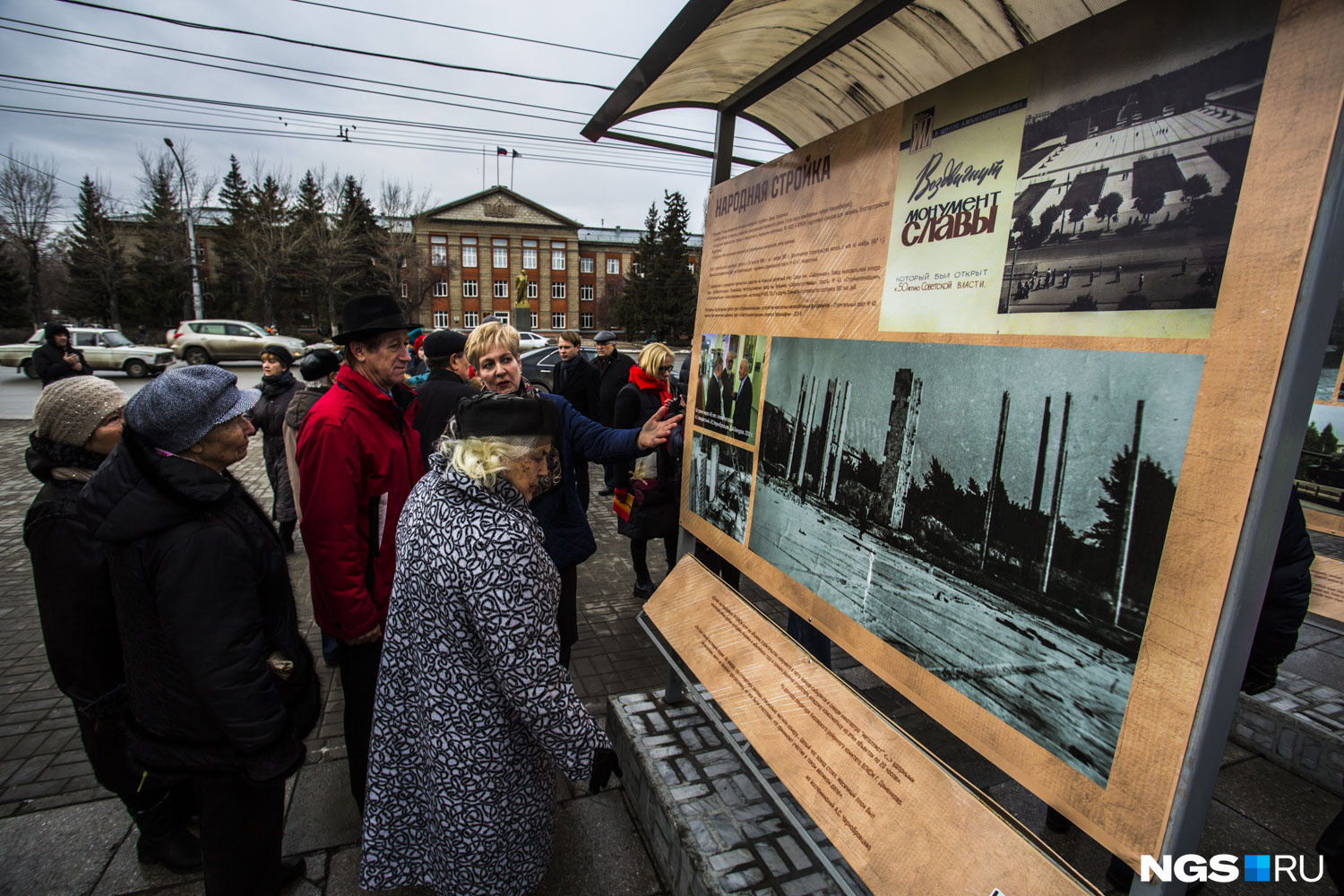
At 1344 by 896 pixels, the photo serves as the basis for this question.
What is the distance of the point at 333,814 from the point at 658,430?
2.14 m

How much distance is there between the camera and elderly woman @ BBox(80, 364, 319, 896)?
5.39ft

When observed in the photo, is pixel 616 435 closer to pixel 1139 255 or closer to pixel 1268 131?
pixel 1139 255

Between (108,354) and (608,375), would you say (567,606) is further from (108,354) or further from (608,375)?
(108,354)

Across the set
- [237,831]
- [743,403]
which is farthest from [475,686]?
[743,403]

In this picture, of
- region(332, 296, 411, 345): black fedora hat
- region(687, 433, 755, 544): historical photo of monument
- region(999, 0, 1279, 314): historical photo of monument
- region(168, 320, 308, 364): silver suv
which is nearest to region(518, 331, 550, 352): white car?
region(168, 320, 308, 364): silver suv

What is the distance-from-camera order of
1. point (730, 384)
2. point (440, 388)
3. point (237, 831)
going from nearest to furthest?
point (237, 831) → point (730, 384) → point (440, 388)

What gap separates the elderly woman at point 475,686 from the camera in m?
1.65

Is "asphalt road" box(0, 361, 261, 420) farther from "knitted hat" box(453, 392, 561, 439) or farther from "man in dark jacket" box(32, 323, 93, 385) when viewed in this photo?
"knitted hat" box(453, 392, 561, 439)

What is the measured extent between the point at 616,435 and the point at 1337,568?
354 centimetres

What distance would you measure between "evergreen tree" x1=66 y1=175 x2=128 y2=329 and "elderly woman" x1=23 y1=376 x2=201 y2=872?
43757mm

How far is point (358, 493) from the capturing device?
243cm

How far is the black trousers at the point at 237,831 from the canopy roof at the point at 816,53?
2.55m

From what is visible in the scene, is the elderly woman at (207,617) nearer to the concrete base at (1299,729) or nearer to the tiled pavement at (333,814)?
the tiled pavement at (333,814)

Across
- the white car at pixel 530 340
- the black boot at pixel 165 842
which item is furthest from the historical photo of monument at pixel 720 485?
the white car at pixel 530 340
